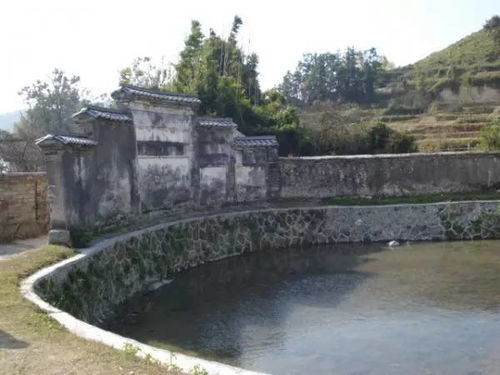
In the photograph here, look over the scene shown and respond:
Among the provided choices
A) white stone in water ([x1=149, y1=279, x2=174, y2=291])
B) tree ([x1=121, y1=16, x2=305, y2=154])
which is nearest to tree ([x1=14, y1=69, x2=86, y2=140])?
tree ([x1=121, y1=16, x2=305, y2=154])

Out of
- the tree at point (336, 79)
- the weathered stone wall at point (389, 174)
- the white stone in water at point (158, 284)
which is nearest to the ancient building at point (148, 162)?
the weathered stone wall at point (389, 174)

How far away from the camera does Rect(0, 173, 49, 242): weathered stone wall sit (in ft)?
42.0

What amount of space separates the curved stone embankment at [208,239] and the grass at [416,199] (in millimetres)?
525

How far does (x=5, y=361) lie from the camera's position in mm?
5410

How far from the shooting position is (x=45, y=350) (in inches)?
223

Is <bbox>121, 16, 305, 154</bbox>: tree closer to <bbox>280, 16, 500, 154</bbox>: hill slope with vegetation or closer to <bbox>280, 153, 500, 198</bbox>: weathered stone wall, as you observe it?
<bbox>280, 16, 500, 154</bbox>: hill slope with vegetation

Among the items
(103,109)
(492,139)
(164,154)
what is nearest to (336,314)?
(103,109)

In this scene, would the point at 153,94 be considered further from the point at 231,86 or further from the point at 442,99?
the point at 442,99

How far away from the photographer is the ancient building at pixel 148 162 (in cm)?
1095

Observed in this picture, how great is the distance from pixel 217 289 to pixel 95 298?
291 cm

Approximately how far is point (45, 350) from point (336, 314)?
17.4ft

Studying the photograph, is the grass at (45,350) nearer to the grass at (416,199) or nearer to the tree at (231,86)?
the grass at (416,199)

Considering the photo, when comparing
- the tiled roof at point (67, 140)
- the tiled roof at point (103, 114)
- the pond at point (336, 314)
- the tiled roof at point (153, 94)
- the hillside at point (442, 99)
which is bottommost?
the pond at point (336, 314)

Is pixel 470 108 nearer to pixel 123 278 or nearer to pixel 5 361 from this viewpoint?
pixel 123 278
